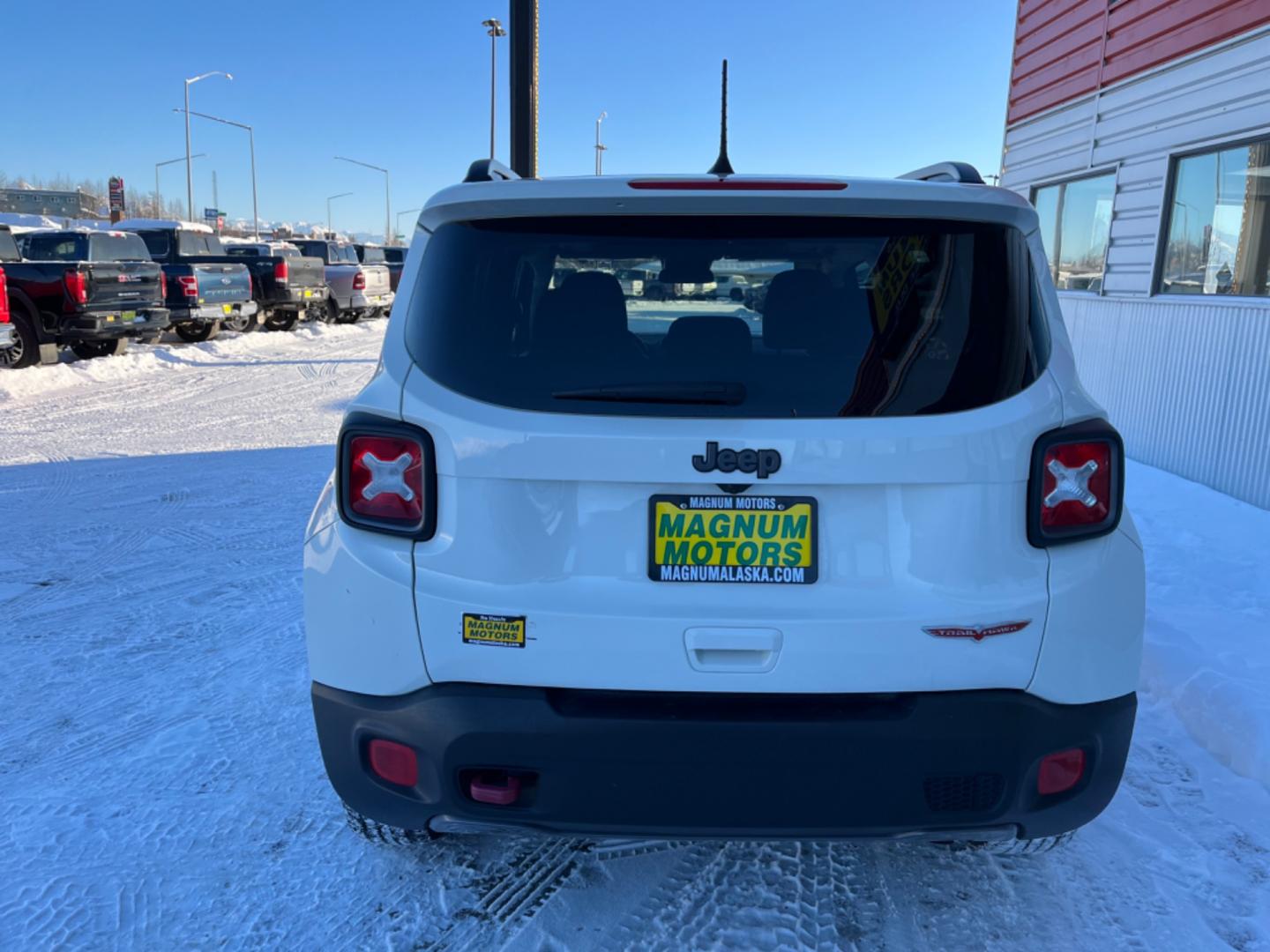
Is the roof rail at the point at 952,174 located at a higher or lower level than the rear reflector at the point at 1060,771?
higher

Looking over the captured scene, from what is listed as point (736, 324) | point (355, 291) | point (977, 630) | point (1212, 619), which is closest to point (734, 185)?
point (736, 324)

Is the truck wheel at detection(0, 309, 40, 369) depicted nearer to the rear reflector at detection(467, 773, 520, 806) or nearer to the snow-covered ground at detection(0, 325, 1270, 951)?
the snow-covered ground at detection(0, 325, 1270, 951)

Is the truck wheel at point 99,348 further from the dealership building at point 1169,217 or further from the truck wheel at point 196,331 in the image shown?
the dealership building at point 1169,217

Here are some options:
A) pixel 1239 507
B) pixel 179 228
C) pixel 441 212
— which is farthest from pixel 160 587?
pixel 179 228

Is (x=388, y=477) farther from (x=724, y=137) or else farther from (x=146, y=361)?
(x=146, y=361)

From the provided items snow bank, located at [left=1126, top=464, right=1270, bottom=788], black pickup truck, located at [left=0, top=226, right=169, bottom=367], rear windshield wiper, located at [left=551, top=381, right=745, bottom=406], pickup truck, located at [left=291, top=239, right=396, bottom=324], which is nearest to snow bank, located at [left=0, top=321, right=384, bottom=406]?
black pickup truck, located at [left=0, top=226, right=169, bottom=367]

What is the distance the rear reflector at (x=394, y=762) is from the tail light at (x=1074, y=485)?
4.92 feet

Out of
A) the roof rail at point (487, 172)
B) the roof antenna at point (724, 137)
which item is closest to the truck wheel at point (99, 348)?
the roof antenna at point (724, 137)

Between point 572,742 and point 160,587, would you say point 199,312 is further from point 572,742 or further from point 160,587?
point 572,742

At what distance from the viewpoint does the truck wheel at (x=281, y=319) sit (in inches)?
797

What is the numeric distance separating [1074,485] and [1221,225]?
6.81 meters

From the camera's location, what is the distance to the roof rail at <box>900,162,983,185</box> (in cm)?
240

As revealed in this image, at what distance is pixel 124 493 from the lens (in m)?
6.91

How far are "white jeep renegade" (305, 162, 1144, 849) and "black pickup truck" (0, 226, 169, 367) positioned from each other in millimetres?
12301
